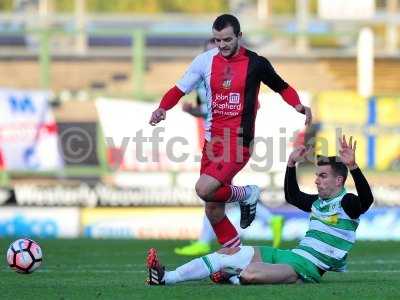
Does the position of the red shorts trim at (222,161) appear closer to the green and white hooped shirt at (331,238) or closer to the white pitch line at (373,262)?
the green and white hooped shirt at (331,238)

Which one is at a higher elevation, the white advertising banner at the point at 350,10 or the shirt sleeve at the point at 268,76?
the white advertising banner at the point at 350,10

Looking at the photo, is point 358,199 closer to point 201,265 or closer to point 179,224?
point 201,265

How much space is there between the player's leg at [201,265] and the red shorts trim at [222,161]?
972 mm

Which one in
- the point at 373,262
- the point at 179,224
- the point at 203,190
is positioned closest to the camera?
the point at 203,190

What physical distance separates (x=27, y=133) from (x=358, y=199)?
29.4ft

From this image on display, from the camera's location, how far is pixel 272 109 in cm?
1642

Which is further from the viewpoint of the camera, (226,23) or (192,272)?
(226,23)

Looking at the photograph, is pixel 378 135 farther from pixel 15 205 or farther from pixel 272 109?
pixel 15 205

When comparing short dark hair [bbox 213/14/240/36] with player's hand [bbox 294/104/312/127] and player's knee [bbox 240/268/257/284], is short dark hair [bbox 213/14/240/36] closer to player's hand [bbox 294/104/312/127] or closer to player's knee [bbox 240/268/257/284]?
player's hand [bbox 294/104/312/127]

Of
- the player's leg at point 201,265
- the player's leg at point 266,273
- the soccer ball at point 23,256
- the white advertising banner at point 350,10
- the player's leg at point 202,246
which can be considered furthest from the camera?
the white advertising banner at point 350,10

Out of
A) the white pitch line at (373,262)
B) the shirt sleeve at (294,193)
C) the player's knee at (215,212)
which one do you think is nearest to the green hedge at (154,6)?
the white pitch line at (373,262)

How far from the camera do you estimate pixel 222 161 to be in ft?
31.2

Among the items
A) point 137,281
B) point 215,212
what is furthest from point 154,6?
point 137,281

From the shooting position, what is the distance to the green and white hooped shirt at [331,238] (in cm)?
860
